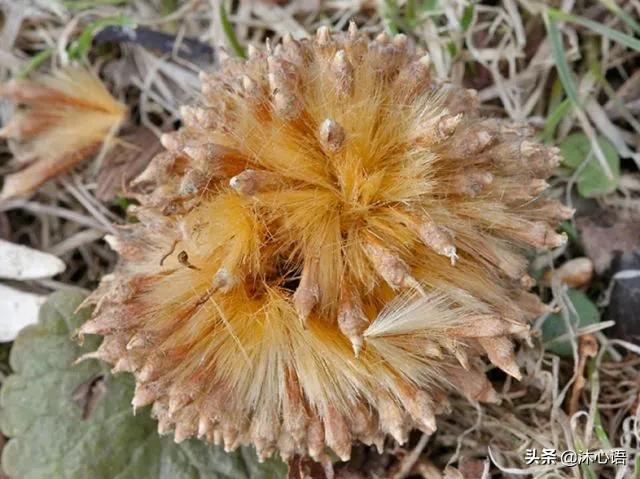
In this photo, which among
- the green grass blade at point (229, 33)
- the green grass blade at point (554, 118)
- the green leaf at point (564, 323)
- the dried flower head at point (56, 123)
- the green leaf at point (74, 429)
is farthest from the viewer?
the dried flower head at point (56, 123)

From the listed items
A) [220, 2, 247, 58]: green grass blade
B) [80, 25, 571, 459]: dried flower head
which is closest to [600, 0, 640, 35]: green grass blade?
[80, 25, 571, 459]: dried flower head

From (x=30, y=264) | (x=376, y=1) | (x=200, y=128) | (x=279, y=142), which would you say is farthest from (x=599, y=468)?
(x=30, y=264)

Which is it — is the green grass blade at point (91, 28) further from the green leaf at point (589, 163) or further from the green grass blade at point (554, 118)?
the green leaf at point (589, 163)

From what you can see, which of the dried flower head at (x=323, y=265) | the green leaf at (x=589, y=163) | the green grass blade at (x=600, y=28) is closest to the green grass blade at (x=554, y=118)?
the green leaf at (x=589, y=163)

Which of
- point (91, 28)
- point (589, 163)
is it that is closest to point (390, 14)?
point (589, 163)

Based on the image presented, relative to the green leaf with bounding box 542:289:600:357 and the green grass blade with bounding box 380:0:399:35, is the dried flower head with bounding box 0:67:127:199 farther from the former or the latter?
the green leaf with bounding box 542:289:600:357

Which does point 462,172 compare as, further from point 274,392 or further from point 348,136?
point 274,392
